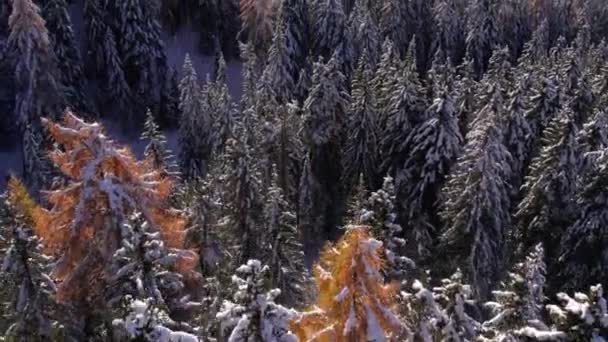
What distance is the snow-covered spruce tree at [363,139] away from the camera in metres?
41.2

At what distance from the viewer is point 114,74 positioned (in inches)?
2160

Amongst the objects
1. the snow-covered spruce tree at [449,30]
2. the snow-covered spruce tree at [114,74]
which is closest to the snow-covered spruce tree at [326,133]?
the snow-covered spruce tree at [114,74]

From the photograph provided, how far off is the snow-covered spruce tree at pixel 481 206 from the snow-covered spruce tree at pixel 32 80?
28038mm

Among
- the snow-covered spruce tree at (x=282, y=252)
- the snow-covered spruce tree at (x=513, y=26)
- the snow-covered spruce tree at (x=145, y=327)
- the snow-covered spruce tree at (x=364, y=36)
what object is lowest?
the snow-covered spruce tree at (x=282, y=252)

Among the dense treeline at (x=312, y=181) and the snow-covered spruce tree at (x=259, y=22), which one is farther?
the snow-covered spruce tree at (x=259, y=22)

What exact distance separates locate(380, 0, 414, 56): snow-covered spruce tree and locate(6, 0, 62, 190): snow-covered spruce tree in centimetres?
3236

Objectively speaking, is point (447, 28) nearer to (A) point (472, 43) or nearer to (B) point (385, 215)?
(A) point (472, 43)

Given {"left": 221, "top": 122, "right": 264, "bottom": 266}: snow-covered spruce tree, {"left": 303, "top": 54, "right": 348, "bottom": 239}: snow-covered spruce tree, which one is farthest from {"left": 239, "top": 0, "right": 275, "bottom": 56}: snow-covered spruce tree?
{"left": 221, "top": 122, "right": 264, "bottom": 266}: snow-covered spruce tree

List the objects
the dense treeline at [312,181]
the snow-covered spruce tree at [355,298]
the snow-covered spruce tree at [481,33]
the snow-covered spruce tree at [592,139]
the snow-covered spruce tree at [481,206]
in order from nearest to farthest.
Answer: the snow-covered spruce tree at [355,298]
the dense treeline at [312,181]
the snow-covered spruce tree at [592,139]
the snow-covered spruce tree at [481,206]
the snow-covered spruce tree at [481,33]

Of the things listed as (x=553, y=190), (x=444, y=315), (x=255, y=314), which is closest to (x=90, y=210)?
(x=255, y=314)

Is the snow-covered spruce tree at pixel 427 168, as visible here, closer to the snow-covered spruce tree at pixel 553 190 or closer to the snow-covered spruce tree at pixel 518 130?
the snow-covered spruce tree at pixel 518 130

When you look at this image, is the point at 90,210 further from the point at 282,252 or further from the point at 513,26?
the point at 513,26

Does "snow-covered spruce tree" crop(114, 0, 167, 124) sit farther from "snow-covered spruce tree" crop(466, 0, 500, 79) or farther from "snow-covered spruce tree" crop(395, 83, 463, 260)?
"snow-covered spruce tree" crop(466, 0, 500, 79)

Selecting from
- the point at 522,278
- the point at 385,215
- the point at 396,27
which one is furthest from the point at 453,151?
the point at 396,27
